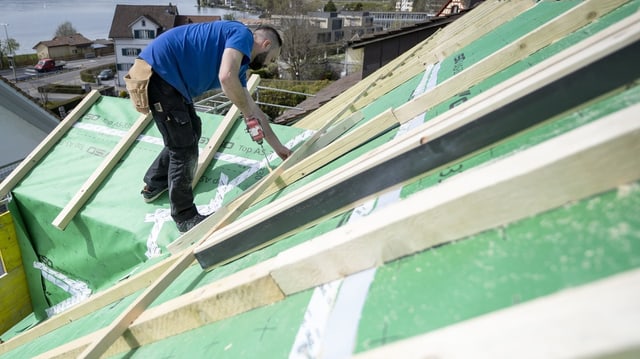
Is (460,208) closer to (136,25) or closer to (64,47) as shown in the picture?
(136,25)

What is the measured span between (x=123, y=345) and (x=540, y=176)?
1.86m

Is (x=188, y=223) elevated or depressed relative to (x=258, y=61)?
depressed

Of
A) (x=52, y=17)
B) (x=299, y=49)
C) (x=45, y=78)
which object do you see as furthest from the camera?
(x=52, y=17)

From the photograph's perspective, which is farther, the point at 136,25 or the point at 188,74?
the point at 136,25

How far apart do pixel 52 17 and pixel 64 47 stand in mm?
64002

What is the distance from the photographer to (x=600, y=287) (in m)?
0.67

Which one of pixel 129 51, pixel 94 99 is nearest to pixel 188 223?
pixel 94 99

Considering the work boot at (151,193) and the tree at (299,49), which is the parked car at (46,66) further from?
the work boot at (151,193)

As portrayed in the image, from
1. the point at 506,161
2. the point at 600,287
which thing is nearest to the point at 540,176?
the point at 506,161

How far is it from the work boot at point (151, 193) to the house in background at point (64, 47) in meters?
56.7

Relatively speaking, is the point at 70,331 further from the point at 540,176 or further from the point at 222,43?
the point at 540,176

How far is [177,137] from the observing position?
111 inches

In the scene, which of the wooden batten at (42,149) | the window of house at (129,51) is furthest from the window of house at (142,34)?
the wooden batten at (42,149)

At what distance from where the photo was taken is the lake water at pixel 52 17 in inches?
2451
